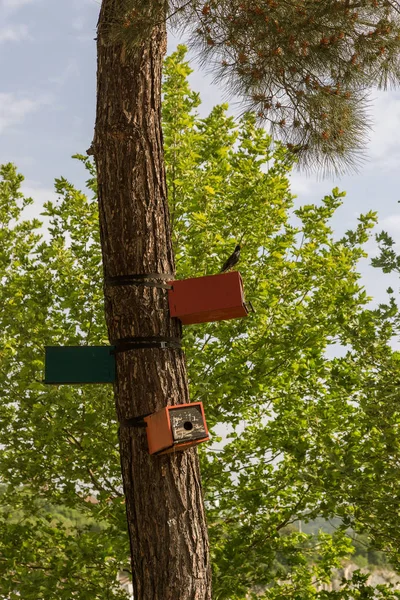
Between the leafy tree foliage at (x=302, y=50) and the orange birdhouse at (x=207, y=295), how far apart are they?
4.10ft

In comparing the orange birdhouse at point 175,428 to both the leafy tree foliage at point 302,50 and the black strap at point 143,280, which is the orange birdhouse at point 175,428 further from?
the leafy tree foliage at point 302,50

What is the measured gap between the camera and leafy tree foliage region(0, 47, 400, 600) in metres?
5.62

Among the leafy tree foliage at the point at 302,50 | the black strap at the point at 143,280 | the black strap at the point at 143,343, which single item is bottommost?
the black strap at the point at 143,343

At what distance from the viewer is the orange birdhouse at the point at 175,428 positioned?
277 cm

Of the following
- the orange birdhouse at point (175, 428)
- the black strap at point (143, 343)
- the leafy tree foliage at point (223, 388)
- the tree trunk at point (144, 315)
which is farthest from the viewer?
the leafy tree foliage at point (223, 388)

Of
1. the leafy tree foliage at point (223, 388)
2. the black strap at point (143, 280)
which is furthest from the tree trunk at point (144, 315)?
the leafy tree foliage at point (223, 388)

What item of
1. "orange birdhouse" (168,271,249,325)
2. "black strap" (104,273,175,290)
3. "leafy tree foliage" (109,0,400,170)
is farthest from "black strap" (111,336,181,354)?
"leafy tree foliage" (109,0,400,170)

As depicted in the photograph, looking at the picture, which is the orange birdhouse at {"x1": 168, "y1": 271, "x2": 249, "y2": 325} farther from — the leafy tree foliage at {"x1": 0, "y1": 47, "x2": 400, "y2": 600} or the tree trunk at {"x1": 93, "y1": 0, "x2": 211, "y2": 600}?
the leafy tree foliage at {"x1": 0, "y1": 47, "x2": 400, "y2": 600}

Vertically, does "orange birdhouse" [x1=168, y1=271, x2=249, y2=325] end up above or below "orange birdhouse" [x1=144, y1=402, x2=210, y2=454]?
above

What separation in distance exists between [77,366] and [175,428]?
612 millimetres

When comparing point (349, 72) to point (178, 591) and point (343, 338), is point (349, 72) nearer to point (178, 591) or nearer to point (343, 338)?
point (343, 338)

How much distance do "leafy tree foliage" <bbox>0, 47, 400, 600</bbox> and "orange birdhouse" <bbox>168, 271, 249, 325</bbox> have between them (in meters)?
2.20

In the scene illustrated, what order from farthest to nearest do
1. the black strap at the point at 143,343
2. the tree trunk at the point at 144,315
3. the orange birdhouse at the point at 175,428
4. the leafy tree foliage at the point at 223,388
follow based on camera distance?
the leafy tree foliage at the point at 223,388 → the black strap at the point at 143,343 → the tree trunk at the point at 144,315 → the orange birdhouse at the point at 175,428

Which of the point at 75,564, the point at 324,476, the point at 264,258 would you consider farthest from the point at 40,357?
the point at 324,476
